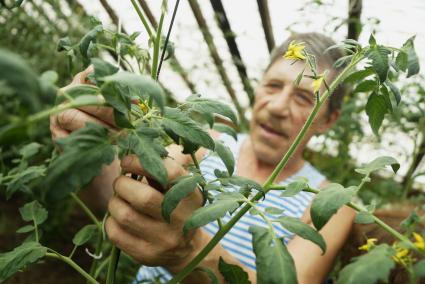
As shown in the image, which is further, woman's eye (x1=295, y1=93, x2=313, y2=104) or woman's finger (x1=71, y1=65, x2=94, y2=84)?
woman's eye (x1=295, y1=93, x2=313, y2=104)

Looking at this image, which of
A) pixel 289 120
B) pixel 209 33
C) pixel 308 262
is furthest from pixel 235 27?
pixel 308 262

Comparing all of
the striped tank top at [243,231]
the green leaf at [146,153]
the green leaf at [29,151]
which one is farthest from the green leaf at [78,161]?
the striped tank top at [243,231]

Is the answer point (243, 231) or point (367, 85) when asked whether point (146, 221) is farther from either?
point (243, 231)

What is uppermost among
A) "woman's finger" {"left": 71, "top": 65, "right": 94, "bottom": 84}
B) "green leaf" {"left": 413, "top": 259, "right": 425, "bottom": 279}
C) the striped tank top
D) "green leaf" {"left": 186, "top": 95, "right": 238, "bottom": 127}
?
"woman's finger" {"left": 71, "top": 65, "right": 94, "bottom": 84}

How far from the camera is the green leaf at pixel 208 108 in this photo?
563mm

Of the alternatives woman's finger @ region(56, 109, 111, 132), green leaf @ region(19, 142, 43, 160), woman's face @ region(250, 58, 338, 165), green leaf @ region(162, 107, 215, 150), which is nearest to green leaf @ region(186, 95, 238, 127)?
green leaf @ region(162, 107, 215, 150)

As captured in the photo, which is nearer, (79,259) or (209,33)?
(209,33)

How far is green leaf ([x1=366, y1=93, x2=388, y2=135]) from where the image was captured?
0.64 metres

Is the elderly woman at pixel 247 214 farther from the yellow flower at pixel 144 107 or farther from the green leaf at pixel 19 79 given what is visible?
the green leaf at pixel 19 79

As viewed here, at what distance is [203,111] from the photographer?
0.56m

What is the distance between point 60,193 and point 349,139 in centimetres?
236

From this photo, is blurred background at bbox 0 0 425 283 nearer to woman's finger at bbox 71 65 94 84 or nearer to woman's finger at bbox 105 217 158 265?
woman's finger at bbox 71 65 94 84

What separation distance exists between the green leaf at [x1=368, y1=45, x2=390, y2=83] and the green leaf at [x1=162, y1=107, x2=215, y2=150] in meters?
0.25

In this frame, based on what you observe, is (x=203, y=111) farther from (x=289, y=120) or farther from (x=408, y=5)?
(x=408, y=5)
